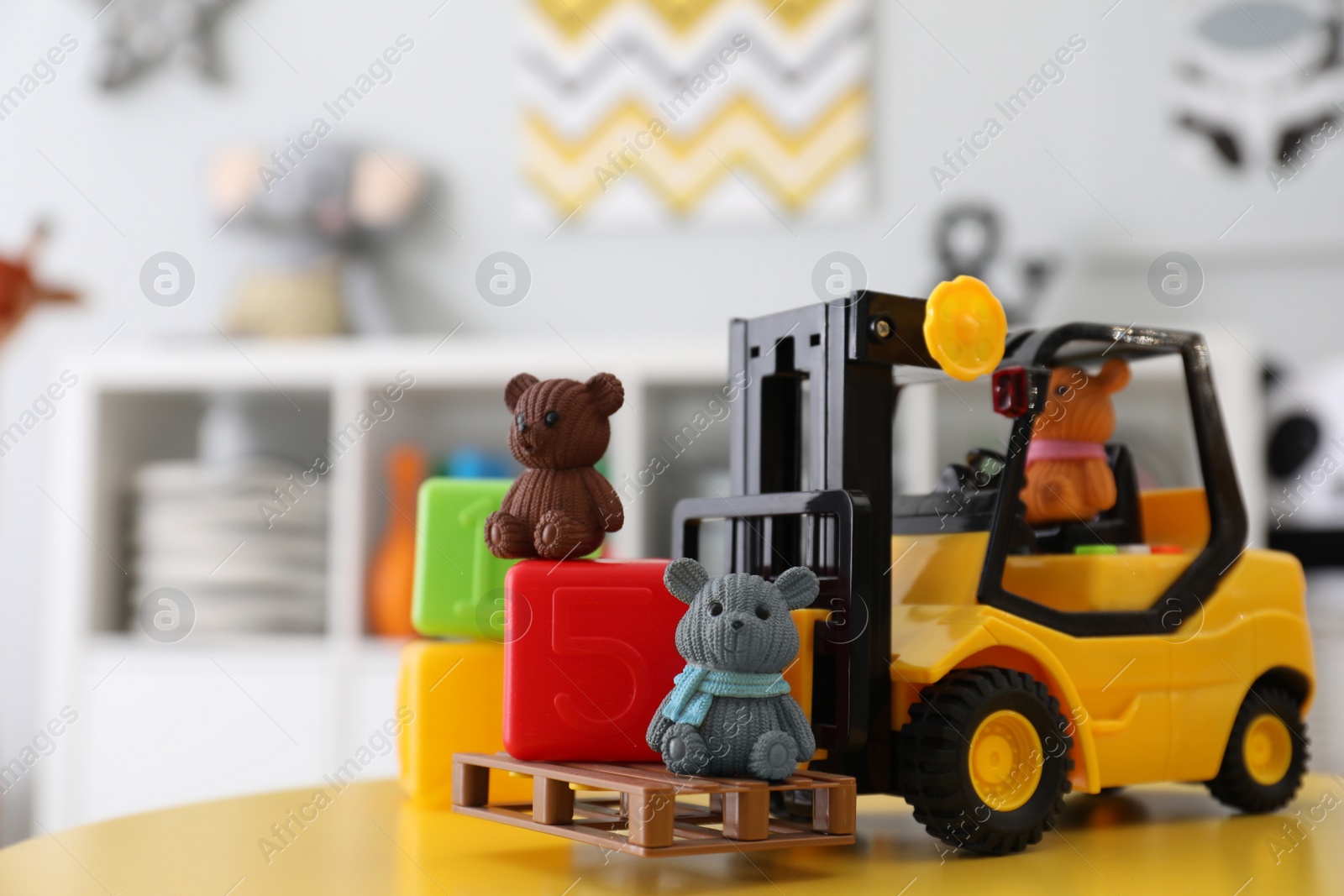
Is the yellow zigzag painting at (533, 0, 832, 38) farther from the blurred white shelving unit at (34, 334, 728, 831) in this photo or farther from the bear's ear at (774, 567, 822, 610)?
the bear's ear at (774, 567, 822, 610)

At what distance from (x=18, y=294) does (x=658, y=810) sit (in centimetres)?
97

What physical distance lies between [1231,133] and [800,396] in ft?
6.13

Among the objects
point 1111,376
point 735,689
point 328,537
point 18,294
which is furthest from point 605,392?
point 328,537

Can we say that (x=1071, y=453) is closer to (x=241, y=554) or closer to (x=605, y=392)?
(x=605, y=392)

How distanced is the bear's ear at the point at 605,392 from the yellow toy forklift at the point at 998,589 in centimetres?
17

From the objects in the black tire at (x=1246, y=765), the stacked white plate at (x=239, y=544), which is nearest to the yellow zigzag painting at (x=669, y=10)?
the stacked white plate at (x=239, y=544)

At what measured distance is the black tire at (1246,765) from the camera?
54.6 inches

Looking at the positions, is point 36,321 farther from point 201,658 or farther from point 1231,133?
point 1231,133

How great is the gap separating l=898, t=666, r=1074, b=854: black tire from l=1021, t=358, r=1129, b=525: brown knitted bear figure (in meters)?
0.26

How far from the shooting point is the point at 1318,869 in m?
1.14

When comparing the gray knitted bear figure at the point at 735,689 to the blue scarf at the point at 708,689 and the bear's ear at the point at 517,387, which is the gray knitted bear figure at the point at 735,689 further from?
the bear's ear at the point at 517,387

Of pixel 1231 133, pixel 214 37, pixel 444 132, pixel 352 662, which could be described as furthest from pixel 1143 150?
pixel 214 37

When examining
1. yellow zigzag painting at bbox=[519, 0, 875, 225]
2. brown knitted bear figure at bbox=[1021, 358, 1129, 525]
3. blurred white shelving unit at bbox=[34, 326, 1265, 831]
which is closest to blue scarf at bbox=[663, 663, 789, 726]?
brown knitted bear figure at bbox=[1021, 358, 1129, 525]

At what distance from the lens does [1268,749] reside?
1430 mm
